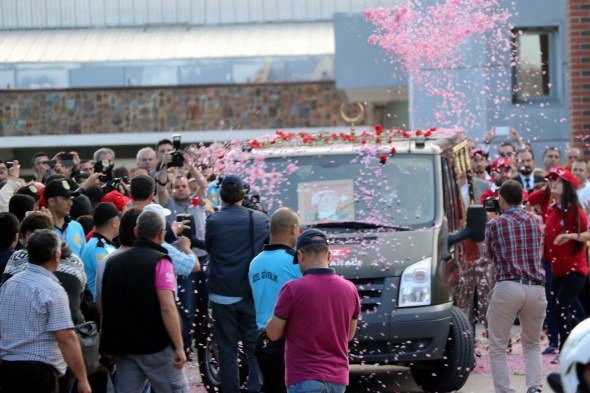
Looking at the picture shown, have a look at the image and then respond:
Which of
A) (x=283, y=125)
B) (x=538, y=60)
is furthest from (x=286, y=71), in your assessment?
(x=538, y=60)

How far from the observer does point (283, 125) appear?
96.9 feet

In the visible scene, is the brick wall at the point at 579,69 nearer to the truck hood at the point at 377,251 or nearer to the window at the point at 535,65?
the window at the point at 535,65

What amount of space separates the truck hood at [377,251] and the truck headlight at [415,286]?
68 mm

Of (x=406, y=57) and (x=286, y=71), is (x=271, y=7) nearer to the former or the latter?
(x=286, y=71)

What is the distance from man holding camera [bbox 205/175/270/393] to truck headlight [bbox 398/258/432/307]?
4.05ft

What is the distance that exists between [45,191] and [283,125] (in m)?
20.0

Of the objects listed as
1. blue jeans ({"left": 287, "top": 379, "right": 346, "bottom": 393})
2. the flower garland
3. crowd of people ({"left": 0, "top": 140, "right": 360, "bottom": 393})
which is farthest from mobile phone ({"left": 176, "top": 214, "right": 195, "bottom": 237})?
blue jeans ({"left": 287, "top": 379, "right": 346, "bottom": 393})

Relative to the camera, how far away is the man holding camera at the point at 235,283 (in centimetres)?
975

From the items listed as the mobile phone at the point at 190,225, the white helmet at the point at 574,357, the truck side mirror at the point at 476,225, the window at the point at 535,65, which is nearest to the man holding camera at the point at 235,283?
the mobile phone at the point at 190,225

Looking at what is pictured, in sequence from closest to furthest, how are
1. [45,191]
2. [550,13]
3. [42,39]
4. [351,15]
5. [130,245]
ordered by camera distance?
1. [130,245]
2. [45,191]
3. [550,13]
4. [351,15]
5. [42,39]

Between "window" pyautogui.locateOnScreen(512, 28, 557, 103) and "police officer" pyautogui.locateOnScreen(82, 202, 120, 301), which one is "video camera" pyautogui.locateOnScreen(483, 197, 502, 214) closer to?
"police officer" pyautogui.locateOnScreen(82, 202, 120, 301)

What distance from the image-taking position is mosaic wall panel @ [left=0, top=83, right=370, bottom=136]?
96.8ft

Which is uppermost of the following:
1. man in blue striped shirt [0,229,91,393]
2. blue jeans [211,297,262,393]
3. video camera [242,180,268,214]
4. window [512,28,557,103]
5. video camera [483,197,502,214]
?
window [512,28,557,103]

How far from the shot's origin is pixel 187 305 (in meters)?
12.5
